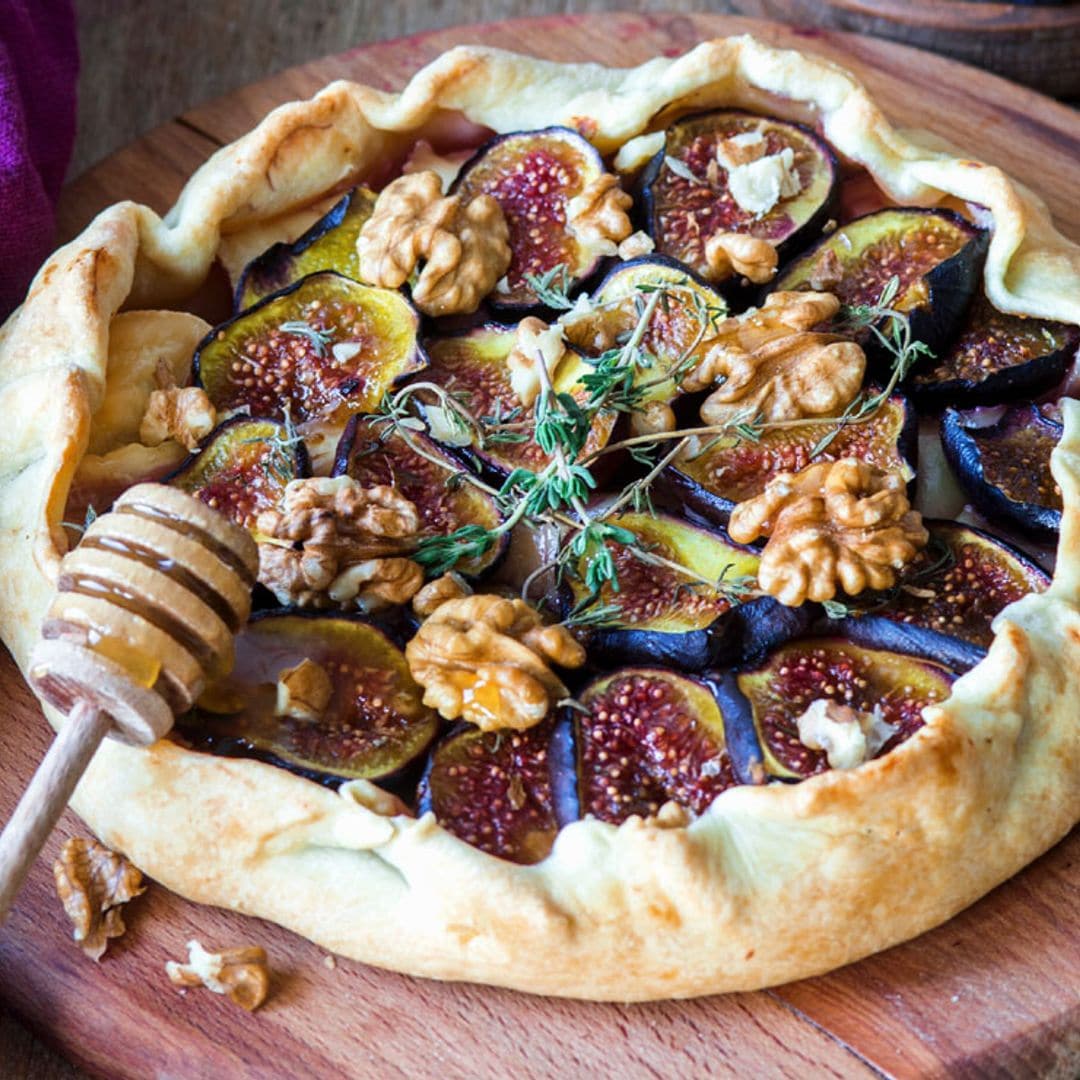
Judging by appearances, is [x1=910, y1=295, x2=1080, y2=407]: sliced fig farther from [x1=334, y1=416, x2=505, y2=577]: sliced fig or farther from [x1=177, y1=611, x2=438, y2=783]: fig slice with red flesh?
[x1=177, y1=611, x2=438, y2=783]: fig slice with red flesh

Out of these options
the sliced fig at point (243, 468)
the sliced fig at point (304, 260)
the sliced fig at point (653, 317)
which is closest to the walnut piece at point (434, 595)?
the sliced fig at point (243, 468)

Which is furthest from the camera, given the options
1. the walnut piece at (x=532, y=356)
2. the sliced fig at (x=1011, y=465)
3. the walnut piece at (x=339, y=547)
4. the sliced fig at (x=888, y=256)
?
the sliced fig at (x=888, y=256)

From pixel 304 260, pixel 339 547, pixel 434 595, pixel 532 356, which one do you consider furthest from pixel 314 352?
pixel 434 595

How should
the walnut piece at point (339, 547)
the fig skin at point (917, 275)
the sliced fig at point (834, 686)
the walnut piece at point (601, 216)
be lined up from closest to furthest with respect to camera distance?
the sliced fig at point (834, 686), the walnut piece at point (339, 547), the fig skin at point (917, 275), the walnut piece at point (601, 216)

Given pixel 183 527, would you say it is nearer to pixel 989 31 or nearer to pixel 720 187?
pixel 720 187

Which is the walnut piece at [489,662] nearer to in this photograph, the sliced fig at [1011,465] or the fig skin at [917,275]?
the sliced fig at [1011,465]

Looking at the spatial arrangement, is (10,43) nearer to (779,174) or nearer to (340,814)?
(779,174)

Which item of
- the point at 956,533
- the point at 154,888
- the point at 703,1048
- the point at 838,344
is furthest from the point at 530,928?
the point at 838,344
